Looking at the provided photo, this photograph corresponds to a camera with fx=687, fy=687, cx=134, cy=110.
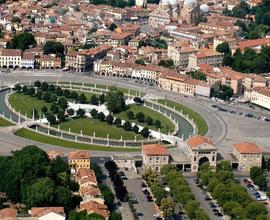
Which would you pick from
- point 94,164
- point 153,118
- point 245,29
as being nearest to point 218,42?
point 245,29

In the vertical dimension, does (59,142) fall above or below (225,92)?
below

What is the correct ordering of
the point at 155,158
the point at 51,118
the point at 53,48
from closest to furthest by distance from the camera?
the point at 155,158 < the point at 51,118 < the point at 53,48

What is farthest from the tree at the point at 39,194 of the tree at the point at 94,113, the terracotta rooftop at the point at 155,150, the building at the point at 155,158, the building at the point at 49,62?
the building at the point at 49,62

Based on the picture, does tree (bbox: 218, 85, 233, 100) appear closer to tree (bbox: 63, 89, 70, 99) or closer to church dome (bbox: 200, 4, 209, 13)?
tree (bbox: 63, 89, 70, 99)

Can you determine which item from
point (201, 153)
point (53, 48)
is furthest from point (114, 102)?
point (53, 48)

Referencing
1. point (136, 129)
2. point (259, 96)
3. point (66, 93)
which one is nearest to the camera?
point (136, 129)

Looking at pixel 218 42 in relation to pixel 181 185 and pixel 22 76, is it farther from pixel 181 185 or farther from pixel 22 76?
pixel 181 185

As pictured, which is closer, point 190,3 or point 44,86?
point 44,86

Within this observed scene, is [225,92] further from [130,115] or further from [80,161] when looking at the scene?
[80,161]
